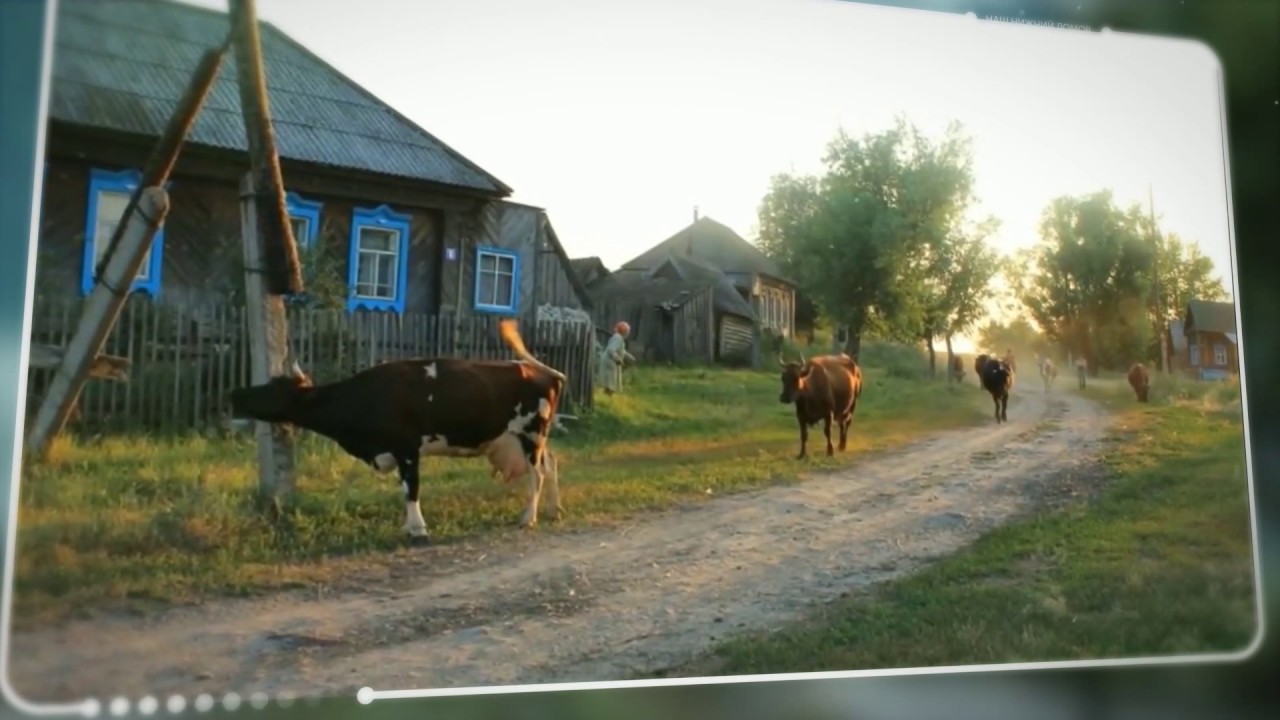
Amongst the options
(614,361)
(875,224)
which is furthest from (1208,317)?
(614,361)

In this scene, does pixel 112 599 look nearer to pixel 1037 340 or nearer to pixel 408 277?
pixel 408 277

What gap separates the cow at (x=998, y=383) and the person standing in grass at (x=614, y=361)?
3.62 ft

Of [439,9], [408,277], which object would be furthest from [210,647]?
[439,9]

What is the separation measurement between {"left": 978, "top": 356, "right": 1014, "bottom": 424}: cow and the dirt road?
3cm

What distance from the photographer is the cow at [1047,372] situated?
2874 millimetres

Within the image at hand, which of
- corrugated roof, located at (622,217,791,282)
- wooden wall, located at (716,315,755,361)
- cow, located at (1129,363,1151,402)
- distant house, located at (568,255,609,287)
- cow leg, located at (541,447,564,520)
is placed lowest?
cow leg, located at (541,447,564,520)

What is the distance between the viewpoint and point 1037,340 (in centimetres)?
293

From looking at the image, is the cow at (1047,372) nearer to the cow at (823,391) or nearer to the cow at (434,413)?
the cow at (823,391)

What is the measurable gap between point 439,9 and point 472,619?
4.70ft

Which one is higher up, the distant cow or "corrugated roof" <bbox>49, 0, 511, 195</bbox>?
"corrugated roof" <bbox>49, 0, 511, 195</bbox>

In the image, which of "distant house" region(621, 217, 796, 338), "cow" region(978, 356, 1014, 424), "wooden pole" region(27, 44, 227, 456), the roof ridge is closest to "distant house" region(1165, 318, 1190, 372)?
"cow" region(978, 356, 1014, 424)

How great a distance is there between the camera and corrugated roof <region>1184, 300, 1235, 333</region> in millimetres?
2902

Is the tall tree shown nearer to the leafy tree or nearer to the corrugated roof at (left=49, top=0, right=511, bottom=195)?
the leafy tree

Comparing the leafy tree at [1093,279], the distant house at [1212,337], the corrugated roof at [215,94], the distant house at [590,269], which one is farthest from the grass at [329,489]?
the distant house at [1212,337]
